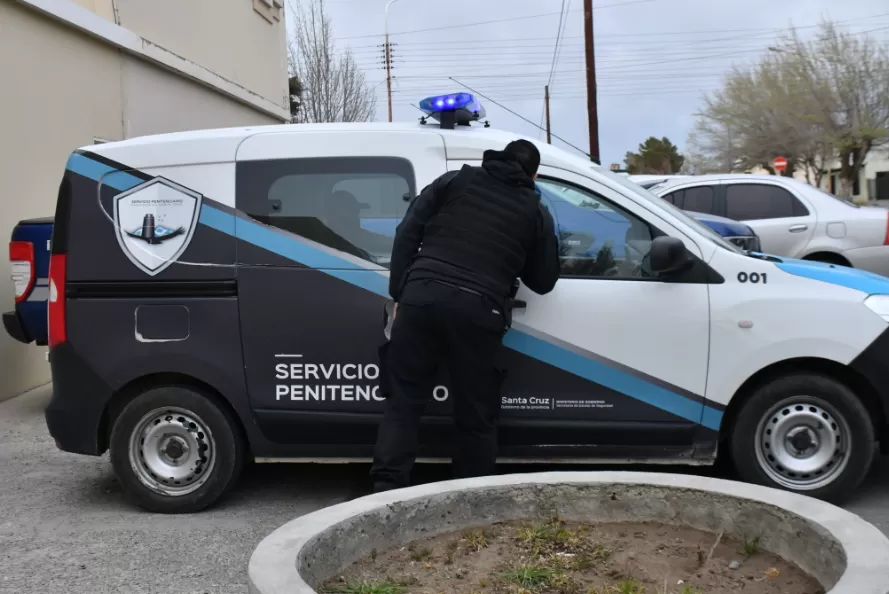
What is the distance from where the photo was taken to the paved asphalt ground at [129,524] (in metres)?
3.96

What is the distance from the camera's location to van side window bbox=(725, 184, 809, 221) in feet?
34.0

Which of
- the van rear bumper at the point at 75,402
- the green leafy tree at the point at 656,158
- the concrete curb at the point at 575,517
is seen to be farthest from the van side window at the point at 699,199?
the green leafy tree at the point at 656,158

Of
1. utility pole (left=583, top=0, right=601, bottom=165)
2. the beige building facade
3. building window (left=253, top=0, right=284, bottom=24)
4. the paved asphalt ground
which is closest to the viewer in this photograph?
the paved asphalt ground

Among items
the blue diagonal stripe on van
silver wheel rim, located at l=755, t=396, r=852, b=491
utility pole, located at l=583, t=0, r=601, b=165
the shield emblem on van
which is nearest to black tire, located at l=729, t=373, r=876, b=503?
silver wheel rim, located at l=755, t=396, r=852, b=491

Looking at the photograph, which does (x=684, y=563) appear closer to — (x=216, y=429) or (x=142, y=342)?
(x=216, y=429)

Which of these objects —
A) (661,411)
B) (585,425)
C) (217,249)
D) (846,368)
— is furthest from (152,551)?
(846,368)

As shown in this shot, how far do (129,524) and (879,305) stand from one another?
3.95 metres

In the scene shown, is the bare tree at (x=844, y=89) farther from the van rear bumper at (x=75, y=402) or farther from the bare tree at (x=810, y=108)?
the van rear bumper at (x=75, y=402)

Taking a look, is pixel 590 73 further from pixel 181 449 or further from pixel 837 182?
pixel 837 182

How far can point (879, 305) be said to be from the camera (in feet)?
14.8

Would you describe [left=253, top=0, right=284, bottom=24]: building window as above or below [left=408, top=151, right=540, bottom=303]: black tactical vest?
above

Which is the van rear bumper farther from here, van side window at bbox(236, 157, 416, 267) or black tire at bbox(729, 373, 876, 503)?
black tire at bbox(729, 373, 876, 503)

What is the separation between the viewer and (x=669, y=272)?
4.50m

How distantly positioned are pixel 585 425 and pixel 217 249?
6.86 feet
